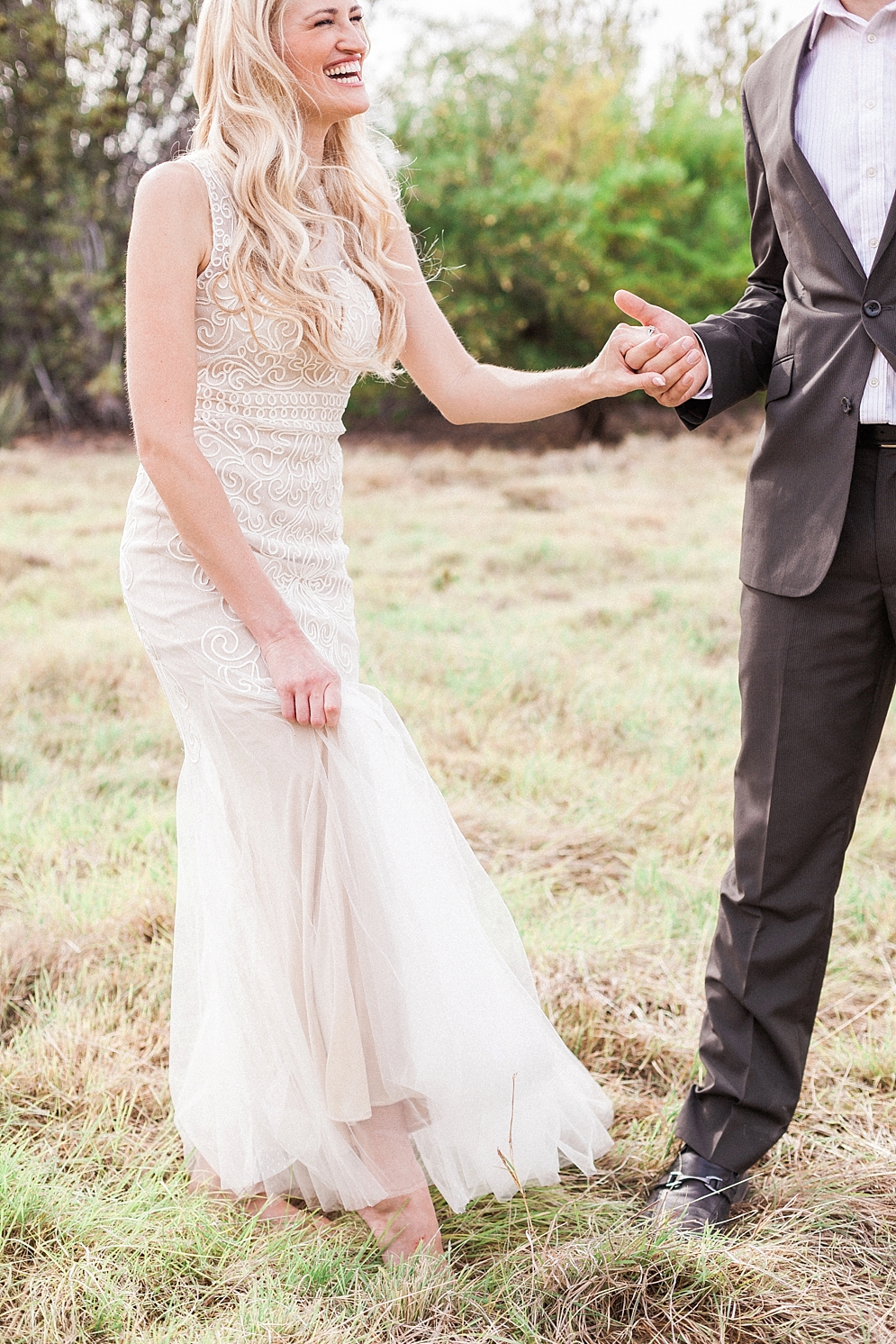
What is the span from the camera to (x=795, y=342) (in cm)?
197

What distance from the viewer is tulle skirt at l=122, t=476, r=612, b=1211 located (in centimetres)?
186

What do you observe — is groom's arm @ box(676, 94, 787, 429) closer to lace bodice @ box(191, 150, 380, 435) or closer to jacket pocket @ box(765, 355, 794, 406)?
jacket pocket @ box(765, 355, 794, 406)

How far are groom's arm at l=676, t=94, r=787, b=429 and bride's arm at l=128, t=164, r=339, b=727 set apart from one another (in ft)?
2.73

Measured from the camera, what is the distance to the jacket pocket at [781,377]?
1975 mm

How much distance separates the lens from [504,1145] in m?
2.03

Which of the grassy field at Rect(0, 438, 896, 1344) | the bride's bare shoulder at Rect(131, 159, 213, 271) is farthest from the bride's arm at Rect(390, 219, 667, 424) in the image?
the grassy field at Rect(0, 438, 896, 1344)

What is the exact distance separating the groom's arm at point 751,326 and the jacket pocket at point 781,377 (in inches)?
2.5

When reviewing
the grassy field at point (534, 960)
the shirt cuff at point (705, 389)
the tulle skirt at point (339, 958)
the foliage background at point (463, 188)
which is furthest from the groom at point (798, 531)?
the foliage background at point (463, 188)

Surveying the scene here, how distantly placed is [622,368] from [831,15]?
2.12 ft

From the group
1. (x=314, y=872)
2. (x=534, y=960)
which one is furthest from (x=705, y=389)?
(x=534, y=960)

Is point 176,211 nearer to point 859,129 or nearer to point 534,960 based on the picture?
point 859,129

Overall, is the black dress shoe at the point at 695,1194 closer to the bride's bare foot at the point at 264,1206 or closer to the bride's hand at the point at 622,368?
the bride's bare foot at the point at 264,1206

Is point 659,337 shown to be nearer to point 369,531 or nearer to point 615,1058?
point 615,1058

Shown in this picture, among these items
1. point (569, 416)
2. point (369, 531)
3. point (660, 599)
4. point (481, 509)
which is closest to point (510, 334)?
point (569, 416)
